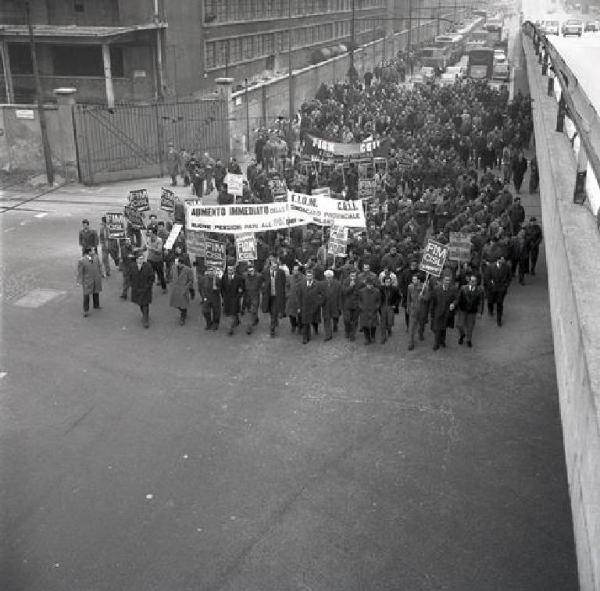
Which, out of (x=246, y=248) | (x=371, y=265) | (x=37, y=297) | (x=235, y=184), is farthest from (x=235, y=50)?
(x=371, y=265)

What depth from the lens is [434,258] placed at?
12391mm

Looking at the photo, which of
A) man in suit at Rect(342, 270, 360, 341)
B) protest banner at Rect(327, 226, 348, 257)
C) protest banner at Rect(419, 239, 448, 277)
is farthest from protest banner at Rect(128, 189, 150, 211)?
protest banner at Rect(419, 239, 448, 277)

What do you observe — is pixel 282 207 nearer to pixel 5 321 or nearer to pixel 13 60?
pixel 5 321

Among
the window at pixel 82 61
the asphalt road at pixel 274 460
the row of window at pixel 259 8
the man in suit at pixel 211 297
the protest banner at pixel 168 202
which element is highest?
the row of window at pixel 259 8

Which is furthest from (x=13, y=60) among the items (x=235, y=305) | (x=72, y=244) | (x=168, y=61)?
(x=235, y=305)

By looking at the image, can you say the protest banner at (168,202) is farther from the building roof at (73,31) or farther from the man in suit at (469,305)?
the building roof at (73,31)

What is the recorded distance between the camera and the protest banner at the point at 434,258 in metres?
12.2

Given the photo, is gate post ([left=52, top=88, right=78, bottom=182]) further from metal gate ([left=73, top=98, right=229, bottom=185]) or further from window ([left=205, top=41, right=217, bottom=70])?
window ([left=205, top=41, right=217, bottom=70])

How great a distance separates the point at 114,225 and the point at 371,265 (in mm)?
5548

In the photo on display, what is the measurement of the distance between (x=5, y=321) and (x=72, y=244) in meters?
5.12

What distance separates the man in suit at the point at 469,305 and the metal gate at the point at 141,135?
16186 millimetres

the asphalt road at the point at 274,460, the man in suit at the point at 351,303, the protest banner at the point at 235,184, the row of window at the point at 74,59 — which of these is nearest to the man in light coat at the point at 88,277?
the asphalt road at the point at 274,460

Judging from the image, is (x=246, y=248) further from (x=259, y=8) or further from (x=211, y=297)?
(x=259, y=8)

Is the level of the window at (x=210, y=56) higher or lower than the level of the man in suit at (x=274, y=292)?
higher
